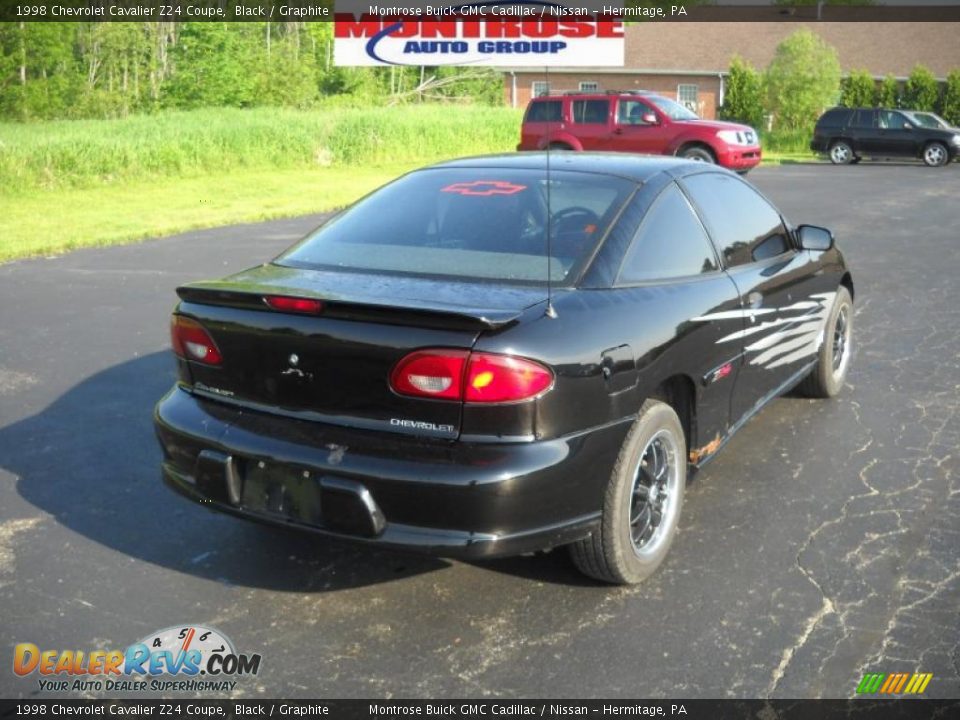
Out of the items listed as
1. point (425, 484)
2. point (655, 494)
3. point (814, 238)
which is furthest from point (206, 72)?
point (425, 484)

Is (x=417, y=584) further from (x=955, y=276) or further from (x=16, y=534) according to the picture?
(x=955, y=276)

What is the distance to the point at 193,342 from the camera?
3.85 m

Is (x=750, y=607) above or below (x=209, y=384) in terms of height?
below

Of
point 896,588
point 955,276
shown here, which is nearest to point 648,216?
point 896,588

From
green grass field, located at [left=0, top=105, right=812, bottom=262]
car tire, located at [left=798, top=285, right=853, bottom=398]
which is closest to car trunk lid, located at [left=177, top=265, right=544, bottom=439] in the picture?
car tire, located at [left=798, top=285, right=853, bottom=398]

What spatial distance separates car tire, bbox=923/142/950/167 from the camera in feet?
93.5

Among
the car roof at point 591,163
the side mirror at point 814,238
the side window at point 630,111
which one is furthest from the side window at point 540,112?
the car roof at point 591,163

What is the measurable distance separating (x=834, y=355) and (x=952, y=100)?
3723 centimetres

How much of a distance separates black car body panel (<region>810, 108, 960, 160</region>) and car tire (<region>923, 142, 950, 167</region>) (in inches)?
3.5

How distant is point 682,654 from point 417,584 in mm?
1036

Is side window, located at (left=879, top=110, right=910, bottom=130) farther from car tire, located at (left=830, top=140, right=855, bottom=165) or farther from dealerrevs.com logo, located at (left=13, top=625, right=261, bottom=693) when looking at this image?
dealerrevs.com logo, located at (left=13, top=625, right=261, bottom=693)

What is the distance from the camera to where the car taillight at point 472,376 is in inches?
129

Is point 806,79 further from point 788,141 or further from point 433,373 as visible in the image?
point 433,373

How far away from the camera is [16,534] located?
4.33 metres
